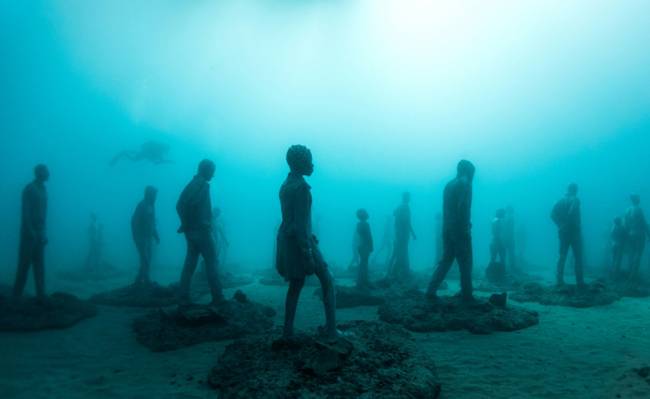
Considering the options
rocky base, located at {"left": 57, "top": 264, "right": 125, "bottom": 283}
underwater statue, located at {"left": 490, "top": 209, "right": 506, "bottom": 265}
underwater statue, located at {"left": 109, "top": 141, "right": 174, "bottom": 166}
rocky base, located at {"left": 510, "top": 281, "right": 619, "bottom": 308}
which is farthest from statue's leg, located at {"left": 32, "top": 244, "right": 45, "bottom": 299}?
underwater statue, located at {"left": 109, "top": 141, "right": 174, "bottom": 166}

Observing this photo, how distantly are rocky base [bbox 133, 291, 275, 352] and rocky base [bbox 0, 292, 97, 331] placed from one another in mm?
1321

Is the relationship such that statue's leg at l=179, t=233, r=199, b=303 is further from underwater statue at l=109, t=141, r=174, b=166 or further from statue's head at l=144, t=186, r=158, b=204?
underwater statue at l=109, t=141, r=174, b=166

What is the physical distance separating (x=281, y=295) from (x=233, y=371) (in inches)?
273

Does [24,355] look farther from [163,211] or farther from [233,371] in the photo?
[163,211]

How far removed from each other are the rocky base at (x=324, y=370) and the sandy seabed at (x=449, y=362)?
309 millimetres

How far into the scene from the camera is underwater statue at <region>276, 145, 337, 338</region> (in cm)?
505

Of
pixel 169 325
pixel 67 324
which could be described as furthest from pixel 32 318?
pixel 169 325

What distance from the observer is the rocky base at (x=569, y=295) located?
29.5 ft

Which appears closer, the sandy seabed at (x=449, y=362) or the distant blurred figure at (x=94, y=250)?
the sandy seabed at (x=449, y=362)

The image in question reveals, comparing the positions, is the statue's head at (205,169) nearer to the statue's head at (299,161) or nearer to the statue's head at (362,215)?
the statue's head at (299,161)

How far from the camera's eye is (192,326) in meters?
6.45

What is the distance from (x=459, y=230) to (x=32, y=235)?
905 cm

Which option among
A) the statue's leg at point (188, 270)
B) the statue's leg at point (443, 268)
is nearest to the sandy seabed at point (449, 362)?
the statue's leg at point (188, 270)

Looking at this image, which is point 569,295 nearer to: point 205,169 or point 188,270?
point 188,270
